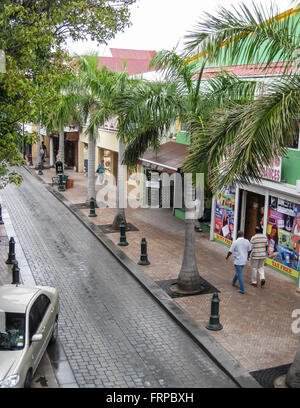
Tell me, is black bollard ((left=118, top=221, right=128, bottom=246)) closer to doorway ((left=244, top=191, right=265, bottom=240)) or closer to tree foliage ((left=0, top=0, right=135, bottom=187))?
doorway ((left=244, top=191, right=265, bottom=240))

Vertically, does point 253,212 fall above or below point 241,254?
above

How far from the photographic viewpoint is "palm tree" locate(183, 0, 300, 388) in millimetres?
7492

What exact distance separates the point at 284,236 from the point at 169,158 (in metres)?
6.93

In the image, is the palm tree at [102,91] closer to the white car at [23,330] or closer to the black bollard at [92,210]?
the black bollard at [92,210]

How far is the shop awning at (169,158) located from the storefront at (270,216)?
2310 millimetres

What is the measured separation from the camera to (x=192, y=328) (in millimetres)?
10508

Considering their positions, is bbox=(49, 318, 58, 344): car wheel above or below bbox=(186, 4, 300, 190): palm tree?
below

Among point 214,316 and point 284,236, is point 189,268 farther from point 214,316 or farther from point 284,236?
point 284,236

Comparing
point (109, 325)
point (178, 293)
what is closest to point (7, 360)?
point (109, 325)

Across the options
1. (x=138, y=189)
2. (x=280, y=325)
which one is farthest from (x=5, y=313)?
(x=138, y=189)

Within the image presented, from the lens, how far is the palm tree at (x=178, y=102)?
11.6 m

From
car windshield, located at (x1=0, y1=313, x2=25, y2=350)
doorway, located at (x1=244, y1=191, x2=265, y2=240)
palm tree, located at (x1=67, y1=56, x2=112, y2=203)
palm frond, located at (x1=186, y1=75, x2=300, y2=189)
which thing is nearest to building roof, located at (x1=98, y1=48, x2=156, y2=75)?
palm tree, located at (x1=67, y1=56, x2=112, y2=203)

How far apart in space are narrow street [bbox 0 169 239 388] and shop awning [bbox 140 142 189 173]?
13.7 ft
